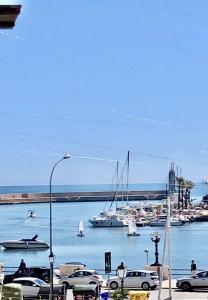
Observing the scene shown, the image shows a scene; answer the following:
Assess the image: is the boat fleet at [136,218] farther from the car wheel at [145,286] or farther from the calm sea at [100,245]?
the car wheel at [145,286]

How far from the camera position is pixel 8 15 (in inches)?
289

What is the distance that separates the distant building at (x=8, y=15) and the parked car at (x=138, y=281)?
106 feet

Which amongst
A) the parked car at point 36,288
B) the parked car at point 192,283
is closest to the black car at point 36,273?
the parked car at point 36,288

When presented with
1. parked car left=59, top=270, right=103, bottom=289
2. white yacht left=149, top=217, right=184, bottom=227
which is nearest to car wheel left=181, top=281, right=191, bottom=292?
parked car left=59, top=270, right=103, bottom=289

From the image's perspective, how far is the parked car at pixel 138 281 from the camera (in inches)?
1534

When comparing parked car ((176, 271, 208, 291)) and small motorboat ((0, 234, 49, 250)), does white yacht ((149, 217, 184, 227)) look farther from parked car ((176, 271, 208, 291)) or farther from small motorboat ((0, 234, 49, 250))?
parked car ((176, 271, 208, 291))

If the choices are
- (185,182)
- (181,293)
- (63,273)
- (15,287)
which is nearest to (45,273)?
(63,273)

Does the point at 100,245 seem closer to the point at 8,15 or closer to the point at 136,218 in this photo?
the point at 136,218

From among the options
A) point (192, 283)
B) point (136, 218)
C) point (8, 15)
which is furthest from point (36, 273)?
point (136, 218)

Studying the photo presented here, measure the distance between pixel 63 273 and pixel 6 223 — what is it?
131031mm

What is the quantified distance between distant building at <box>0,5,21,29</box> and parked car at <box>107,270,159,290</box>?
32408mm

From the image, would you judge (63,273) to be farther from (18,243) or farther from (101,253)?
(18,243)

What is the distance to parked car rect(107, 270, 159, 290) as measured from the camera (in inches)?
1534

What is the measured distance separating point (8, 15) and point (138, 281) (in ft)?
109
